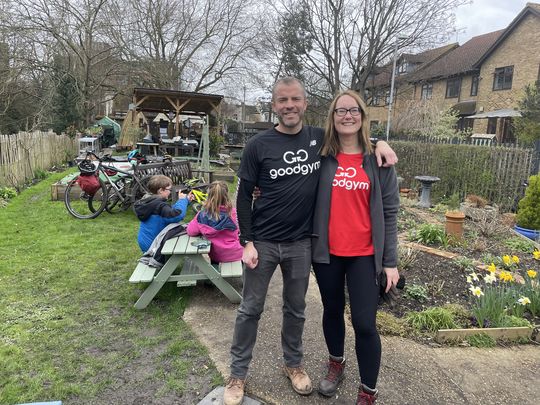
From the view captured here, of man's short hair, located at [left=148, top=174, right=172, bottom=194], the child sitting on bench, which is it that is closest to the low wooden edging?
the child sitting on bench

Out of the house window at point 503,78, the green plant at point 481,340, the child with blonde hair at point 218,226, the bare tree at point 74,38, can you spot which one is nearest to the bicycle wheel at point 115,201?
the child with blonde hair at point 218,226

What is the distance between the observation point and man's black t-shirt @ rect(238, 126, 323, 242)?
223 centimetres

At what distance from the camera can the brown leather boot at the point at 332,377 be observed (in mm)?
2514

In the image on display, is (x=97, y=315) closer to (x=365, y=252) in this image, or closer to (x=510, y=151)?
(x=365, y=252)

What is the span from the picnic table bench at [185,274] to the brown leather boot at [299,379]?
4.09 feet

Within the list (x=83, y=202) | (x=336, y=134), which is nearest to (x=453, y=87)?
(x=83, y=202)

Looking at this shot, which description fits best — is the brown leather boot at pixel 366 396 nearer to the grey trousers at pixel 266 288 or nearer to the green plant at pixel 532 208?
the grey trousers at pixel 266 288

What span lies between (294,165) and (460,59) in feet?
103

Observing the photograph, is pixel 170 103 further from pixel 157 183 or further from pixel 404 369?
pixel 404 369

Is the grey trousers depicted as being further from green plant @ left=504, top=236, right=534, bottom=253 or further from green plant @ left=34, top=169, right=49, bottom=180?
green plant @ left=34, top=169, right=49, bottom=180

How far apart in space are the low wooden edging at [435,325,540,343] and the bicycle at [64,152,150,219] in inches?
228

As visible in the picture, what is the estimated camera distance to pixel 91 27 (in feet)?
72.7

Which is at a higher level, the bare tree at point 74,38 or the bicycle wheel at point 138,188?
the bare tree at point 74,38

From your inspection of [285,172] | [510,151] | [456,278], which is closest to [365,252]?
[285,172]
